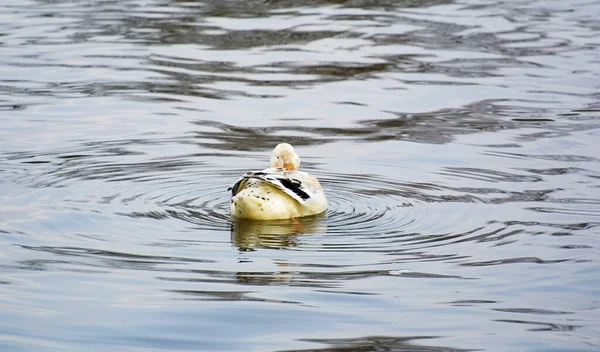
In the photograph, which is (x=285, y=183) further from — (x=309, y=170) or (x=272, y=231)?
(x=309, y=170)

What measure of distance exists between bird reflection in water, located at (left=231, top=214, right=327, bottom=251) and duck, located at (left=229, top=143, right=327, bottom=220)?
0.07 metres

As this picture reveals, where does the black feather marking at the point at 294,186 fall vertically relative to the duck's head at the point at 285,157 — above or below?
below

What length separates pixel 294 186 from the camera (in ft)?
35.4

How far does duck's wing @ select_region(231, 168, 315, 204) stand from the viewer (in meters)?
10.6

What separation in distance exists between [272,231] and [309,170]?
2.42 m

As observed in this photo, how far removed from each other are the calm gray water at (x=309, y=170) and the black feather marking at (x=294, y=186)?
0.27m

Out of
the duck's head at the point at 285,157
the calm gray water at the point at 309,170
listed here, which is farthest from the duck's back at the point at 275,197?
the duck's head at the point at 285,157

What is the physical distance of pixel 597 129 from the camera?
47.1 ft

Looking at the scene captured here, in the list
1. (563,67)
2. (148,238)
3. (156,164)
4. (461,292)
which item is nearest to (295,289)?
(461,292)

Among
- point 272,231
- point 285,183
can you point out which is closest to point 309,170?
point 285,183

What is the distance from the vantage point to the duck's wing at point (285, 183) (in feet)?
34.9

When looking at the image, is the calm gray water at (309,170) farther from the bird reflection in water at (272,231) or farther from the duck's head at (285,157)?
the duck's head at (285,157)

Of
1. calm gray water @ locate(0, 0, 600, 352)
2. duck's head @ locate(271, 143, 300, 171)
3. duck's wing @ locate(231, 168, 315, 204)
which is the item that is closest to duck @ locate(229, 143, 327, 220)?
duck's wing @ locate(231, 168, 315, 204)

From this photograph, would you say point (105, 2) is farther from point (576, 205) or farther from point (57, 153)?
point (576, 205)
